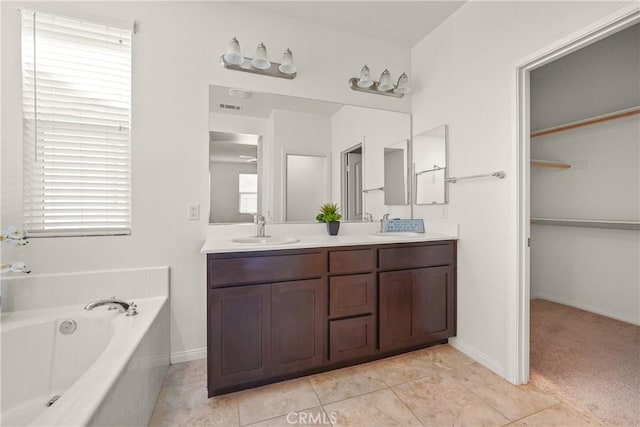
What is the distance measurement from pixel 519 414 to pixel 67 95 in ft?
10.4

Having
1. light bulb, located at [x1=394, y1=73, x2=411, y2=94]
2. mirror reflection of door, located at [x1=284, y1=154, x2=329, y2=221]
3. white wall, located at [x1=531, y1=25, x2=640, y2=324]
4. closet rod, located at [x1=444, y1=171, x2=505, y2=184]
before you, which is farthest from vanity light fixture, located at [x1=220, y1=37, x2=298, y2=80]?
white wall, located at [x1=531, y1=25, x2=640, y2=324]

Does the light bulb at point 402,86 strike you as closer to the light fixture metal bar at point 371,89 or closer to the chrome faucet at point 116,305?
the light fixture metal bar at point 371,89

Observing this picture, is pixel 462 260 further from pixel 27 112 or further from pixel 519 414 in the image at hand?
pixel 27 112

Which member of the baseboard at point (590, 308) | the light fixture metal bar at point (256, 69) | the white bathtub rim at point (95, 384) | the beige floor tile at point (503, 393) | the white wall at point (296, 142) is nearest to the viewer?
the white bathtub rim at point (95, 384)

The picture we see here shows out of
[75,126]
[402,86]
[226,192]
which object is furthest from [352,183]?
[75,126]

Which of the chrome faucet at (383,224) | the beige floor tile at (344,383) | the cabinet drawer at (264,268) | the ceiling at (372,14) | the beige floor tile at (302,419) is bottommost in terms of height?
the beige floor tile at (302,419)

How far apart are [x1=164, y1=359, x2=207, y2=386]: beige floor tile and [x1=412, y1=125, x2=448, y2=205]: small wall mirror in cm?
214

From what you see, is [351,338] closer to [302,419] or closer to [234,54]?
[302,419]

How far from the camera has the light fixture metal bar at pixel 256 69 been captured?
78.3 inches

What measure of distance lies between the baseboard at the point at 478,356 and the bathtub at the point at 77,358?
2.04 m

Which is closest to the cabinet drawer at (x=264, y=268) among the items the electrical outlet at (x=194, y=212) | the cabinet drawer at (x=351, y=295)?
the cabinet drawer at (x=351, y=295)

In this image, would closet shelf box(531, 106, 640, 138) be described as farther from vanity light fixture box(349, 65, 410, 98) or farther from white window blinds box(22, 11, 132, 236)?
white window blinds box(22, 11, 132, 236)

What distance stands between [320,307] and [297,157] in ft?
3.96

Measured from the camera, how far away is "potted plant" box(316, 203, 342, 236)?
227 cm
